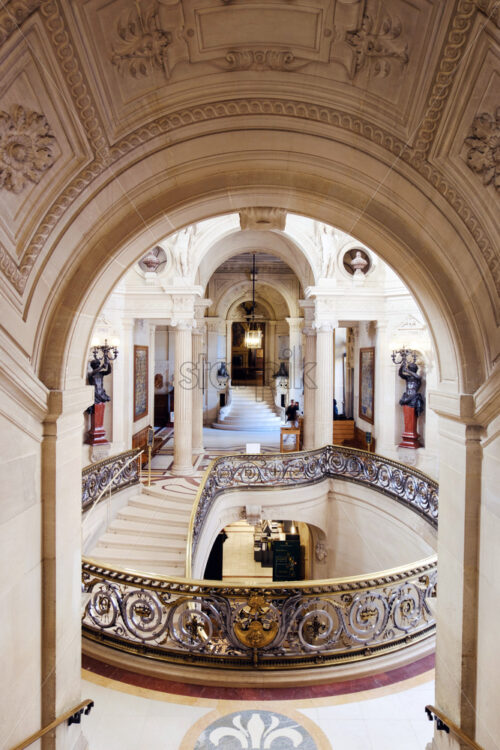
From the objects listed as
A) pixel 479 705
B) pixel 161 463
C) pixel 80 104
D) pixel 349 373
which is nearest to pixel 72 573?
pixel 479 705

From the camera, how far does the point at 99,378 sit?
10312mm

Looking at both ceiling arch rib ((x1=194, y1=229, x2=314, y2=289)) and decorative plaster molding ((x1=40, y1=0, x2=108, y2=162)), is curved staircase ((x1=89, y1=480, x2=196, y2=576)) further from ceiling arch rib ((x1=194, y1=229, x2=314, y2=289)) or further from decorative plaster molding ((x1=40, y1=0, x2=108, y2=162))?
ceiling arch rib ((x1=194, y1=229, x2=314, y2=289))

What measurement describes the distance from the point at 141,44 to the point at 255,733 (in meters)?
4.65

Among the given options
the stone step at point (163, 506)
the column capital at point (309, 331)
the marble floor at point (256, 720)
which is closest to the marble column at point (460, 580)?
the marble floor at point (256, 720)

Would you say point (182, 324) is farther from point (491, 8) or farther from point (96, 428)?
point (491, 8)

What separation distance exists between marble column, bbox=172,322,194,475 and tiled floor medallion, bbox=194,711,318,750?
320 inches

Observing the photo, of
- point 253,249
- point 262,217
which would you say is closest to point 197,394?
point 253,249

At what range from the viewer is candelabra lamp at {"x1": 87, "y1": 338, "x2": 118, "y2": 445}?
401 inches

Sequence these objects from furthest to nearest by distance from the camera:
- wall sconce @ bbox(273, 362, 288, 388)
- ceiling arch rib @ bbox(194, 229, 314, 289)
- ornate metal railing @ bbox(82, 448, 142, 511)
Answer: wall sconce @ bbox(273, 362, 288, 388) < ceiling arch rib @ bbox(194, 229, 314, 289) < ornate metal railing @ bbox(82, 448, 142, 511)

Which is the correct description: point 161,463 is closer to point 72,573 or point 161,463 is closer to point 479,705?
point 72,573

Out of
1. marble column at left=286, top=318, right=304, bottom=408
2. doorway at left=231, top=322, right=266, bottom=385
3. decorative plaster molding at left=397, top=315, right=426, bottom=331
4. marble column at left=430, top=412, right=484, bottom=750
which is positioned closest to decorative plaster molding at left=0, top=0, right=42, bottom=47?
marble column at left=430, top=412, right=484, bottom=750

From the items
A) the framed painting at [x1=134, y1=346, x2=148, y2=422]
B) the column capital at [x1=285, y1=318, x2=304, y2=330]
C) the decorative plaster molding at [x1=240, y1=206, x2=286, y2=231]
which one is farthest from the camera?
the column capital at [x1=285, y1=318, x2=304, y2=330]

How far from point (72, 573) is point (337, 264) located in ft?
33.2

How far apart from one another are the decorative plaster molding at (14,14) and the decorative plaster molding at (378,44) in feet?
4.78
